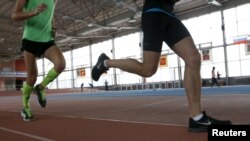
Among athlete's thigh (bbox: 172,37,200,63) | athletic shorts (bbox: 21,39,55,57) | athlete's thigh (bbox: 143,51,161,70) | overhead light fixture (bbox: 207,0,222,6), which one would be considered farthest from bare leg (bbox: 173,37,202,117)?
overhead light fixture (bbox: 207,0,222,6)

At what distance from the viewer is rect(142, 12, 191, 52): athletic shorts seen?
10.2 feet

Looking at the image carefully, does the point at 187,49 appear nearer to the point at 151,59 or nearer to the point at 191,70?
the point at 191,70

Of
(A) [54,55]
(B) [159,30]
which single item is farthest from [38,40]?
(B) [159,30]

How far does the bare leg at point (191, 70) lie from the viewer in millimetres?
3100

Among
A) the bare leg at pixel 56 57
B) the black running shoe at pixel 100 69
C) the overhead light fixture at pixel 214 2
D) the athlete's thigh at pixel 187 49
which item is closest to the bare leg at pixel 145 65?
the athlete's thigh at pixel 187 49

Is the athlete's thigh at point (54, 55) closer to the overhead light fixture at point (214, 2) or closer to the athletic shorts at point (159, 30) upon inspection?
the athletic shorts at point (159, 30)

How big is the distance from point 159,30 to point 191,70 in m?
0.51

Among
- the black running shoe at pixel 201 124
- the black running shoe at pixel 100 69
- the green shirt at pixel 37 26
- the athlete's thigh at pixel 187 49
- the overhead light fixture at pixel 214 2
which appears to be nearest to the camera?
the black running shoe at pixel 201 124

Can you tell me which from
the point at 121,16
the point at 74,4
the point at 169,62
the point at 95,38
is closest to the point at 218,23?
the point at 169,62

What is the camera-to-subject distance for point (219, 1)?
28.4 meters

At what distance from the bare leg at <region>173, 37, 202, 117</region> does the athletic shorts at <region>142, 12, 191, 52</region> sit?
0.08 m

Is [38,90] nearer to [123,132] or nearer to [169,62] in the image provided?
[123,132]

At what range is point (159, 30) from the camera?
313 cm

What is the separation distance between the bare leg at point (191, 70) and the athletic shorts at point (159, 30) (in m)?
0.08
